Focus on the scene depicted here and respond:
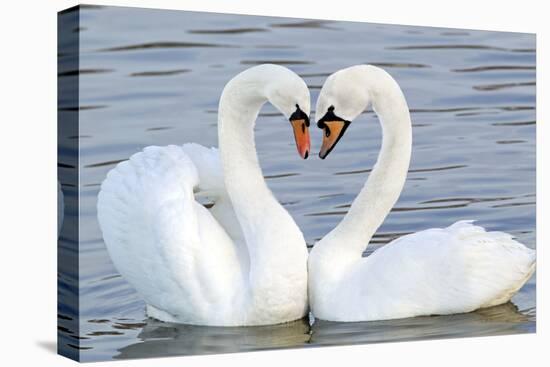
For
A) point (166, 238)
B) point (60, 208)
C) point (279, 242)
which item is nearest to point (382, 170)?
point (279, 242)

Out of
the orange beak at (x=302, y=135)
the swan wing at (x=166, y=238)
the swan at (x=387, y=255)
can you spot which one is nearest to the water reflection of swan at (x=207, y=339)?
the swan wing at (x=166, y=238)

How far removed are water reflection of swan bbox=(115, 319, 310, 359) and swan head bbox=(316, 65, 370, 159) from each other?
3.90ft

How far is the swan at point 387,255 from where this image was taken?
9.36 metres

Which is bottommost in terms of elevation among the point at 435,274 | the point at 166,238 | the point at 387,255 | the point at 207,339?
the point at 207,339

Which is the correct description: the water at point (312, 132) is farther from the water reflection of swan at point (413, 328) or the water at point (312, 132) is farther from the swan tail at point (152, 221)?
the swan tail at point (152, 221)

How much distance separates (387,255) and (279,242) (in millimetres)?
735

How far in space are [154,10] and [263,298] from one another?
1968 millimetres

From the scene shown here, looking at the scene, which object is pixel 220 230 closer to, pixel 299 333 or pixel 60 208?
pixel 299 333

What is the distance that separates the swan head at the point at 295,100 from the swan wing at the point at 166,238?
82 cm

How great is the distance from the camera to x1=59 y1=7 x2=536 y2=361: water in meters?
8.99

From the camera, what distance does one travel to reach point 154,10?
9.21 m

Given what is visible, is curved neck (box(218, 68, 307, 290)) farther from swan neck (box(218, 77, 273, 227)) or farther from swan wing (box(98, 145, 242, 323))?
swan wing (box(98, 145, 242, 323))

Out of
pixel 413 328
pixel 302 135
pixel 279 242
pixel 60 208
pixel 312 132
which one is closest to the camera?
pixel 302 135

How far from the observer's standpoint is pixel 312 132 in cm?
1009
